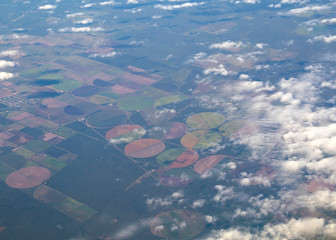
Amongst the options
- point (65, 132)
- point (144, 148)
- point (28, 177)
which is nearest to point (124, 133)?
point (144, 148)

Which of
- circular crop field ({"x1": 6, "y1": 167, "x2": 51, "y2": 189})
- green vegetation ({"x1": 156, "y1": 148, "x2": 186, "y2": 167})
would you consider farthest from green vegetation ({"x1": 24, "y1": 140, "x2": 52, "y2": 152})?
green vegetation ({"x1": 156, "y1": 148, "x2": 186, "y2": 167})

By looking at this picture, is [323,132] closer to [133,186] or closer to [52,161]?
[133,186]

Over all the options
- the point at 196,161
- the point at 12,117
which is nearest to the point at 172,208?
the point at 196,161

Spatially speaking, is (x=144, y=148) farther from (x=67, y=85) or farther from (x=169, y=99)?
(x=67, y=85)

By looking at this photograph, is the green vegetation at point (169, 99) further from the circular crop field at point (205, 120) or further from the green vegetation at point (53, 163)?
the green vegetation at point (53, 163)

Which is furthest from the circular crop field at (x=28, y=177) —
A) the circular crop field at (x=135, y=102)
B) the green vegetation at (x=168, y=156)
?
the circular crop field at (x=135, y=102)

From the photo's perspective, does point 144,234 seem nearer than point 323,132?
Yes

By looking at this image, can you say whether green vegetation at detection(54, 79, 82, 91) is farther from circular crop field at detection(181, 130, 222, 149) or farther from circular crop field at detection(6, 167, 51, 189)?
circular crop field at detection(181, 130, 222, 149)
